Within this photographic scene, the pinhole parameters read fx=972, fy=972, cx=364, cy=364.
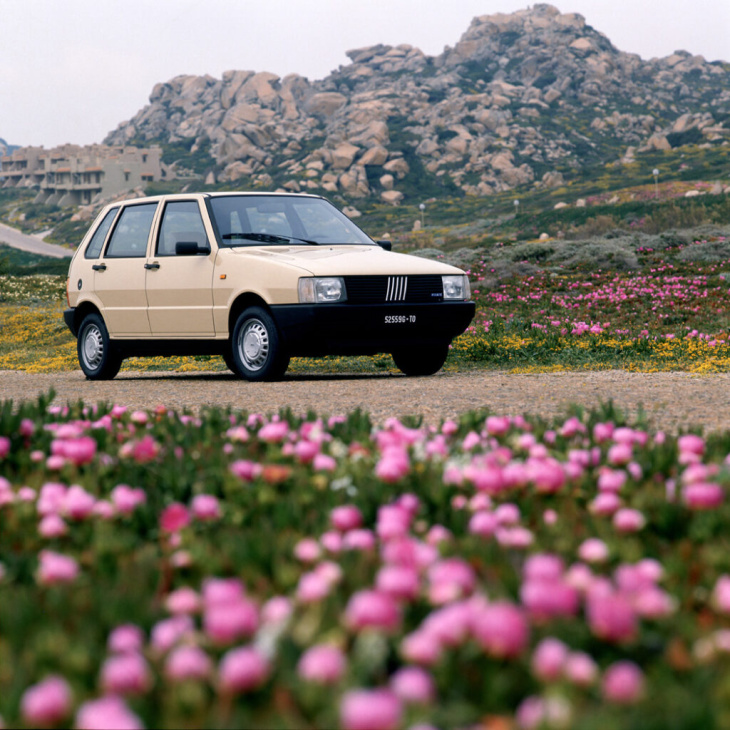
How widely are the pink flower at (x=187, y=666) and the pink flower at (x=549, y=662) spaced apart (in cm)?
56

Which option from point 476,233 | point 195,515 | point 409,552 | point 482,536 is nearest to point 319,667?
point 409,552

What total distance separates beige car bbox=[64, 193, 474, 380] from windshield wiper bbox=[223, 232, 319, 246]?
15 millimetres

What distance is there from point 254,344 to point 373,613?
7909 millimetres

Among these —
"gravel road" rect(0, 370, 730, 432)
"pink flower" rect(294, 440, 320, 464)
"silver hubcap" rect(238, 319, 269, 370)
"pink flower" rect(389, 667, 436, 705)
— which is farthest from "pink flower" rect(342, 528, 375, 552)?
"silver hubcap" rect(238, 319, 269, 370)

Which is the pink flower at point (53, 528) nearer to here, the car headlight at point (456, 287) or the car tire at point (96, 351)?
the car headlight at point (456, 287)

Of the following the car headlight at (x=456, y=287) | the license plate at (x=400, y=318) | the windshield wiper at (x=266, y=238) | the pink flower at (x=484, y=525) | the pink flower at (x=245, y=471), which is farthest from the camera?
the windshield wiper at (x=266, y=238)

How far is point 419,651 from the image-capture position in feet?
5.39

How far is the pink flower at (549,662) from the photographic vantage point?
5.20ft

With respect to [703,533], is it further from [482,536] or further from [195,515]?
[195,515]

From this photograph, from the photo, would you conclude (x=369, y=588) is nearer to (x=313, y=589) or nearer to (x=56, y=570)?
(x=313, y=589)

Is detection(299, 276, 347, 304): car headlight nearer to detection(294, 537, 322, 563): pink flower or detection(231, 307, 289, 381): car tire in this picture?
detection(231, 307, 289, 381): car tire

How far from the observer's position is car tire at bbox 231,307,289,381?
925 centimetres

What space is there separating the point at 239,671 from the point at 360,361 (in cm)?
1193

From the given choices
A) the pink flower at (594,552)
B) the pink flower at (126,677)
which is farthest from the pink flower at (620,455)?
the pink flower at (126,677)
